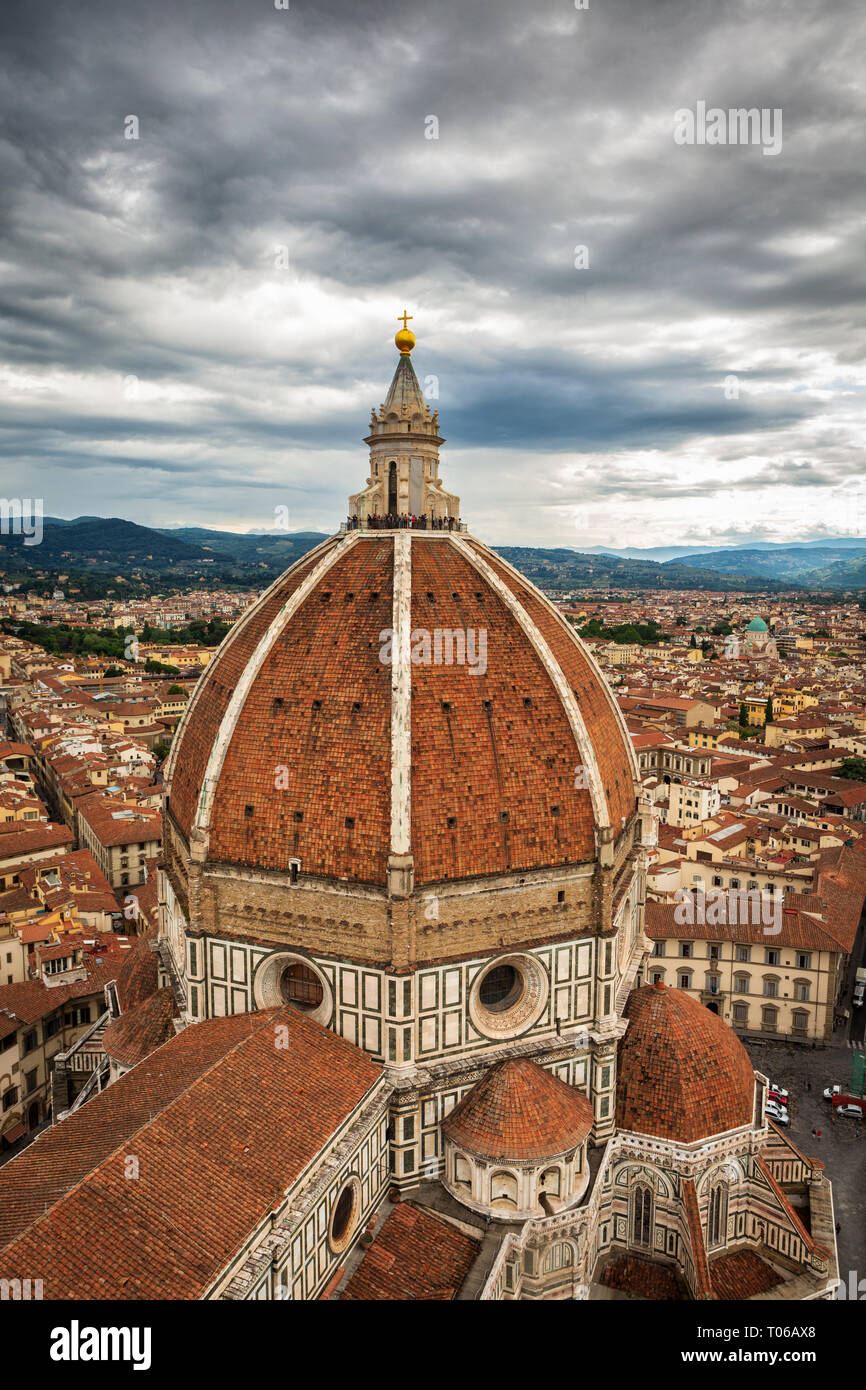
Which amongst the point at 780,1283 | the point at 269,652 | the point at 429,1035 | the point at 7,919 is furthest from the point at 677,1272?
the point at 7,919

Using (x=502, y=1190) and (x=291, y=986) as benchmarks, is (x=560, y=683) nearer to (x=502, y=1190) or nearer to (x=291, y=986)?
(x=291, y=986)

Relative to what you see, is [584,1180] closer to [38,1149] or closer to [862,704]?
[38,1149]

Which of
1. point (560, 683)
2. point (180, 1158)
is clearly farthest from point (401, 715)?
point (180, 1158)

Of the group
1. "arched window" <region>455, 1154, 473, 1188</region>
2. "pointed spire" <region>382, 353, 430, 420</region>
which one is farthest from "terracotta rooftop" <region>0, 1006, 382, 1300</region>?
"pointed spire" <region>382, 353, 430, 420</region>

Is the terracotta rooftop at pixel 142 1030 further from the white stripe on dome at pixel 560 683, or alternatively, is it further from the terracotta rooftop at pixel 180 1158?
the white stripe on dome at pixel 560 683

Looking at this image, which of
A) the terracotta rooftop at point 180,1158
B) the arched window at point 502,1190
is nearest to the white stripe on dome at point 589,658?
the arched window at point 502,1190

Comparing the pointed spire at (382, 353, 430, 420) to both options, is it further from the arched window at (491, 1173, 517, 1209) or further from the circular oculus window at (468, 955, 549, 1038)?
the arched window at (491, 1173, 517, 1209)

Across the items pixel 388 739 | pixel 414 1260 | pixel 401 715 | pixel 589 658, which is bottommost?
pixel 414 1260

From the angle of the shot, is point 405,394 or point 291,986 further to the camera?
point 405,394
